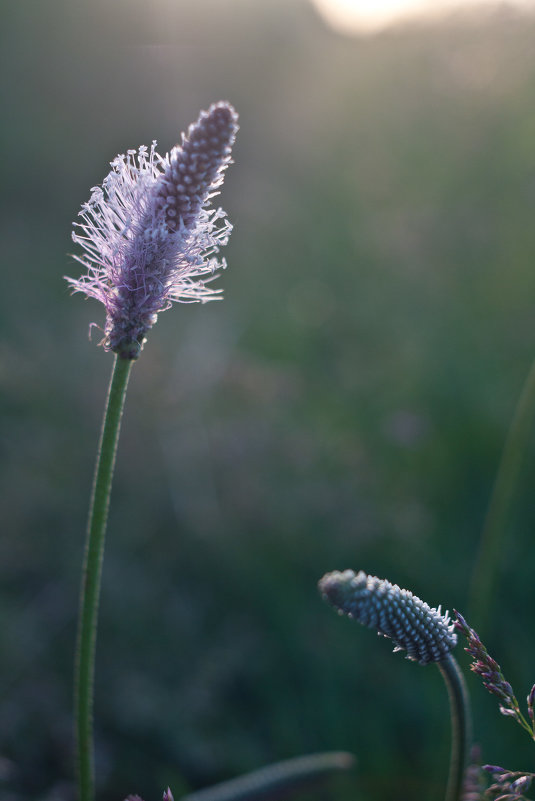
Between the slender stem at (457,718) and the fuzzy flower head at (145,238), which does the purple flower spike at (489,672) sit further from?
the fuzzy flower head at (145,238)

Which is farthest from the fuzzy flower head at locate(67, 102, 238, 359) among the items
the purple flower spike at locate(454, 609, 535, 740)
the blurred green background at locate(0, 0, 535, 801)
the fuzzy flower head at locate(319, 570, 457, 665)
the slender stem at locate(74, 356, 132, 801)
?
the blurred green background at locate(0, 0, 535, 801)

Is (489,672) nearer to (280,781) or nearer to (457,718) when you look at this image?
(457,718)

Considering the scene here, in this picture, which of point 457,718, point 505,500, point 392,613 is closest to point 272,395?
point 505,500

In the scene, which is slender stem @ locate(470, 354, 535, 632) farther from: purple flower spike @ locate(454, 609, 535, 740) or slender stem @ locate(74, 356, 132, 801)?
slender stem @ locate(74, 356, 132, 801)

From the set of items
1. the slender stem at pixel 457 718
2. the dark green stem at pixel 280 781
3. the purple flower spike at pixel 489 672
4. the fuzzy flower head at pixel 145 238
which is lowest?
the dark green stem at pixel 280 781

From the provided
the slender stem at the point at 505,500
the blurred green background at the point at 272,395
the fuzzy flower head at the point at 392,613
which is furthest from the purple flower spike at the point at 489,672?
the blurred green background at the point at 272,395
